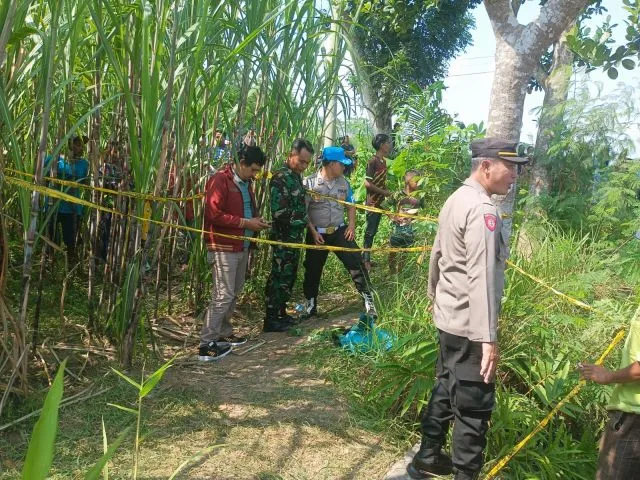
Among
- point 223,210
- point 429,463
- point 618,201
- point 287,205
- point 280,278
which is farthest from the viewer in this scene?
point 618,201

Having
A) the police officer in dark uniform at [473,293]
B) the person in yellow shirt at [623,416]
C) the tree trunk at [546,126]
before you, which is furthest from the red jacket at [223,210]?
the tree trunk at [546,126]

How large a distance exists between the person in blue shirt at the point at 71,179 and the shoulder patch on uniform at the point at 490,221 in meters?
2.18

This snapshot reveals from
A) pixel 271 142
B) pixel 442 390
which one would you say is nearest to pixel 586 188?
pixel 271 142

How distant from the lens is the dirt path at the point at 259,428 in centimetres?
246

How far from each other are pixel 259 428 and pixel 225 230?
1.33m

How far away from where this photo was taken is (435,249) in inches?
99.3

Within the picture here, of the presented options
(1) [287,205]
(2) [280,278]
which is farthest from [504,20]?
(2) [280,278]

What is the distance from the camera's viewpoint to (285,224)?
13.8ft

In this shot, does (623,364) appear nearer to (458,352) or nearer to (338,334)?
(458,352)

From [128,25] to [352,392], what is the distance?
208 centimetres

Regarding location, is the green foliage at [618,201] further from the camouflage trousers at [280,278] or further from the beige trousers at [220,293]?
the beige trousers at [220,293]

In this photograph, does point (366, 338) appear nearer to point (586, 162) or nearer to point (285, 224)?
point (285, 224)

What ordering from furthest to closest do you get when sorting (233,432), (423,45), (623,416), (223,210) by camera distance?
(423,45) → (223,210) → (233,432) → (623,416)

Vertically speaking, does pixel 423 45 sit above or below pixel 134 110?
above
